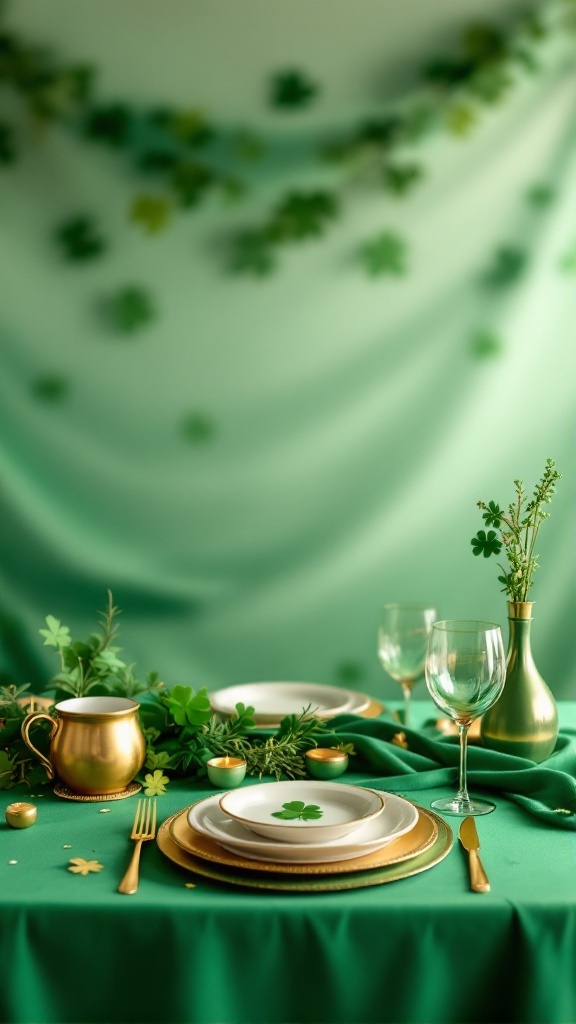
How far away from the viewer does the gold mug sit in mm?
971

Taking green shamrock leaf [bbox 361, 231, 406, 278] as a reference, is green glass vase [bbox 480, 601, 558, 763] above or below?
below

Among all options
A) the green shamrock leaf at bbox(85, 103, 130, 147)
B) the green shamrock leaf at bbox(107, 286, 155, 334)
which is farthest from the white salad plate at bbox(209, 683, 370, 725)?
the green shamrock leaf at bbox(85, 103, 130, 147)

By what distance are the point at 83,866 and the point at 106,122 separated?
1802mm

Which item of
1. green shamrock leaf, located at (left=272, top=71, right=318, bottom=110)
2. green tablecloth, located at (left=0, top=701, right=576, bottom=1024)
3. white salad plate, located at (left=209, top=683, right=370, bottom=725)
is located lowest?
green tablecloth, located at (left=0, top=701, right=576, bottom=1024)

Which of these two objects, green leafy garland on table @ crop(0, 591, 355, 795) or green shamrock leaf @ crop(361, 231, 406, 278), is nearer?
green leafy garland on table @ crop(0, 591, 355, 795)

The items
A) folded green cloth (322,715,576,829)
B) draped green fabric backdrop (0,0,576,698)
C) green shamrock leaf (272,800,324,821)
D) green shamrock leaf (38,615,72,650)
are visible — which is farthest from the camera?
draped green fabric backdrop (0,0,576,698)

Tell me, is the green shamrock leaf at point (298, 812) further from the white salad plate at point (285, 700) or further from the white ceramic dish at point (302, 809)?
the white salad plate at point (285, 700)

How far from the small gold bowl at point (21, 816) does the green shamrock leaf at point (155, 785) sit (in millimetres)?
130

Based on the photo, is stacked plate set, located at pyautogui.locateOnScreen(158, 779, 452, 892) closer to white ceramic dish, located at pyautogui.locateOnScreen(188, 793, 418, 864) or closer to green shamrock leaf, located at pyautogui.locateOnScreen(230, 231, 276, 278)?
white ceramic dish, located at pyautogui.locateOnScreen(188, 793, 418, 864)

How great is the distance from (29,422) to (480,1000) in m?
1.68

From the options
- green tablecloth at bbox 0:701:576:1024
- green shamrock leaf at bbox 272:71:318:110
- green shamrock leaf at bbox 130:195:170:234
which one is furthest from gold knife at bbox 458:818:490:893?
green shamrock leaf at bbox 272:71:318:110

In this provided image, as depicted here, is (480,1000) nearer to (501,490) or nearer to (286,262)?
(501,490)

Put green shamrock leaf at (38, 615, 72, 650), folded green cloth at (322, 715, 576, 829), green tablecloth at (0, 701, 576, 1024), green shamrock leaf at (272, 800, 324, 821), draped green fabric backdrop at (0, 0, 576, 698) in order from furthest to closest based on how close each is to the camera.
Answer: draped green fabric backdrop at (0, 0, 576, 698), green shamrock leaf at (38, 615, 72, 650), folded green cloth at (322, 715, 576, 829), green shamrock leaf at (272, 800, 324, 821), green tablecloth at (0, 701, 576, 1024)

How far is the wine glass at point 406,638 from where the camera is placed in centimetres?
122
